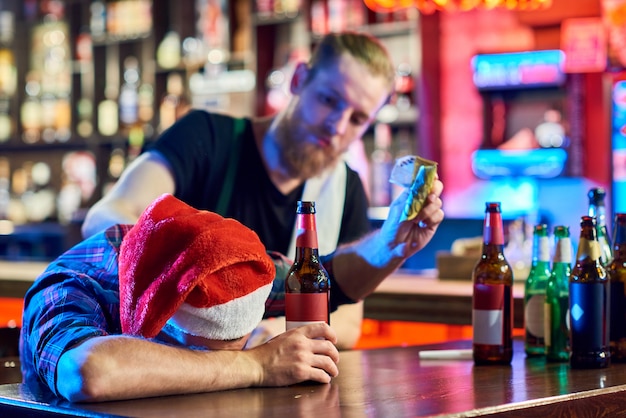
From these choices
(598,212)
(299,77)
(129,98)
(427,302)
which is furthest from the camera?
(129,98)

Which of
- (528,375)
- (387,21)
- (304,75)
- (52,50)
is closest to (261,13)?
(387,21)

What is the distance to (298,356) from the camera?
1.46 m

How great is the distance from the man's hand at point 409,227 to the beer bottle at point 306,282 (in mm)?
271

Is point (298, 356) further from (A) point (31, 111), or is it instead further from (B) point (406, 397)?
(A) point (31, 111)

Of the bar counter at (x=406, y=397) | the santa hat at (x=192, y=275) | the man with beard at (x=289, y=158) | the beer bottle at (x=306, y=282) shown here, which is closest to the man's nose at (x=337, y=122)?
the man with beard at (x=289, y=158)

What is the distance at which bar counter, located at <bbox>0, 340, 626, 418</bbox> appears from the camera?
4.10 feet

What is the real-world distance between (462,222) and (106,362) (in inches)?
167

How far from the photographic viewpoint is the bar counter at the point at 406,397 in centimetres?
125

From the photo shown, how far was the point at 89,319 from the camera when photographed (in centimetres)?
145

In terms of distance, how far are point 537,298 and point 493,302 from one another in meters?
0.20

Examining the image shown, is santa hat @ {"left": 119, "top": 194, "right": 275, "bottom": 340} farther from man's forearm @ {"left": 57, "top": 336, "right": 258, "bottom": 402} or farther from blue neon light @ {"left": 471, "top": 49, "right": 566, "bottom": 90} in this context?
blue neon light @ {"left": 471, "top": 49, "right": 566, "bottom": 90}

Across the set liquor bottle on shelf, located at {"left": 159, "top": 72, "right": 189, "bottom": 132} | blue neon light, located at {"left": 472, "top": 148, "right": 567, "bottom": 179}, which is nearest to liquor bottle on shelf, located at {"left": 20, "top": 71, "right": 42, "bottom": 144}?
liquor bottle on shelf, located at {"left": 159, "top": 72, "right": 189, "bottom": 132}

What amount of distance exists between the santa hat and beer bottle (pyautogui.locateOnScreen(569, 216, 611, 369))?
0.62 metres

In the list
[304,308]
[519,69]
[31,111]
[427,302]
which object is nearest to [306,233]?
[304,308]
